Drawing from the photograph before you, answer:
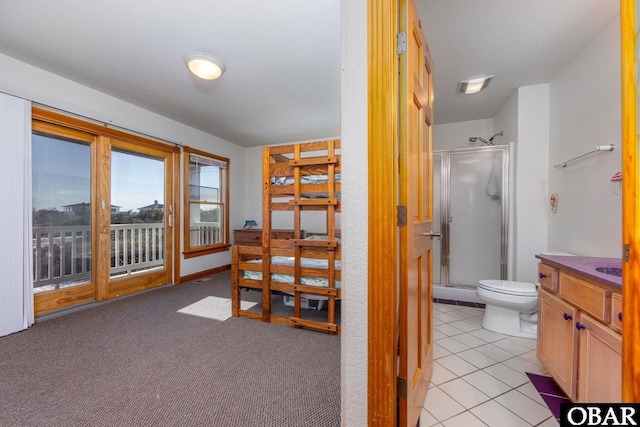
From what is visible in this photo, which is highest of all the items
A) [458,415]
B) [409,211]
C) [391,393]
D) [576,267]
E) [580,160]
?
[580,160]

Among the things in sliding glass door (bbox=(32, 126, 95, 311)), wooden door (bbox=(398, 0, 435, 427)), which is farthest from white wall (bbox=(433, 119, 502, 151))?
sliding glass door (bbox=(32, 126, 95, 311))

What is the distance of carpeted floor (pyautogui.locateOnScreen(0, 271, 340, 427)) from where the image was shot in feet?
4.27

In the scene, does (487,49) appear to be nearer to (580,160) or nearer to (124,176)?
(580,160)

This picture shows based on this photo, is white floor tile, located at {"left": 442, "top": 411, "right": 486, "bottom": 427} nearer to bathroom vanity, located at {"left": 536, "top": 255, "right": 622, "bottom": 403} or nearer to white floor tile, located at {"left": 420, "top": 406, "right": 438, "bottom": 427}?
white floor tile, located at {"left": 420, "top": 406, "right": 438, "bottom": 427}

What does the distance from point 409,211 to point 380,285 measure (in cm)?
33

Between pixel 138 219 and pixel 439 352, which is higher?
pixel 138 219

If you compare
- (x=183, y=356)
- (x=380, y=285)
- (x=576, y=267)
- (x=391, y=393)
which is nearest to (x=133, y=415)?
(x=183, y=356)

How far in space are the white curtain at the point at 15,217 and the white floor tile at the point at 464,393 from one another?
142 inches

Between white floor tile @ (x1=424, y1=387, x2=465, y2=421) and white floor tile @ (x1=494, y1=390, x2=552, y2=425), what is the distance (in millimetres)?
273

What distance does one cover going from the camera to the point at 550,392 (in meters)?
1.50

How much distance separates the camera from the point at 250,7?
5.57 ft

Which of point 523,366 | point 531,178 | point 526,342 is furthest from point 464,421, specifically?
point 531,178

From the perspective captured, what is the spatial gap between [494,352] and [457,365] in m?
0.42

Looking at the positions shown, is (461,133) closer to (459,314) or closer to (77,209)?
(459,314)
